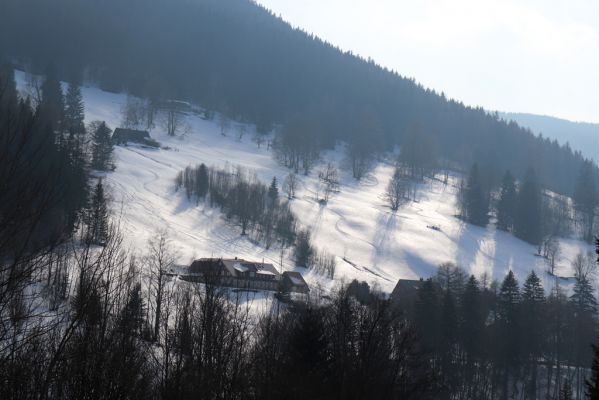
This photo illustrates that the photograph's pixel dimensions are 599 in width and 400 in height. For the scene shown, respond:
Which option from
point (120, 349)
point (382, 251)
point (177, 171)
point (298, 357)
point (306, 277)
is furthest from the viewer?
point (177, 171)

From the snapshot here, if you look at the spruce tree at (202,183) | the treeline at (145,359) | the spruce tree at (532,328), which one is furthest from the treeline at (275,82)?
the treeline at (145,359)

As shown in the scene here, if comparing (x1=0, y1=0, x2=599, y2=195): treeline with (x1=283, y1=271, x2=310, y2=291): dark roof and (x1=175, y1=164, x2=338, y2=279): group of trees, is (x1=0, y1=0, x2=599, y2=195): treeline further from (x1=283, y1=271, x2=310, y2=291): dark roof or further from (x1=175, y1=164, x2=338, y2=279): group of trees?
(x1=283, y1=271, x2=310, y2=291): dark roof

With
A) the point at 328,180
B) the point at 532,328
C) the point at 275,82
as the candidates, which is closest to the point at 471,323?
the point at 532,328

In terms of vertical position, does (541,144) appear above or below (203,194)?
above

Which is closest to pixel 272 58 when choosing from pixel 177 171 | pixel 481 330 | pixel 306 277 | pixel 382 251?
pixel 177 171

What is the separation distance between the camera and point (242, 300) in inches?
1467

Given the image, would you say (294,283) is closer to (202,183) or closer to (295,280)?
(295,280)

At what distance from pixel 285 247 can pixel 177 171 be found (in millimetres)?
21147

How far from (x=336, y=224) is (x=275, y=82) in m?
83.4

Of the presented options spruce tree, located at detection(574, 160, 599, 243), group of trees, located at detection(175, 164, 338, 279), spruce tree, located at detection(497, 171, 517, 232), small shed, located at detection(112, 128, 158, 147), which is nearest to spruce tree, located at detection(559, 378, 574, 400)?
group of trees, located at detection(175, 164, 338, 279)

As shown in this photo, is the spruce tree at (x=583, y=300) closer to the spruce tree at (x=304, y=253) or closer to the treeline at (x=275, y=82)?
the spruce tree at (x=304, y=253)

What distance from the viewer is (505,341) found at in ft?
127

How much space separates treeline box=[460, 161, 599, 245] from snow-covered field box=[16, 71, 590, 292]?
2429 millimetres

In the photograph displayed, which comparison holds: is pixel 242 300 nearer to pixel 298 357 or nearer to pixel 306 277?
pixel 306 277
